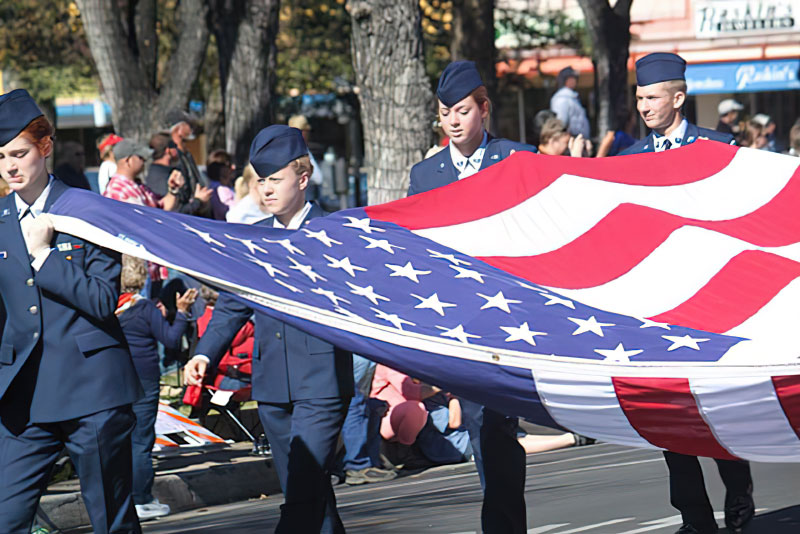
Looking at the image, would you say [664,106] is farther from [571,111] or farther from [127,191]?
[571,111]

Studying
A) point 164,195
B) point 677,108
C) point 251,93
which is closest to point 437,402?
point 164,195

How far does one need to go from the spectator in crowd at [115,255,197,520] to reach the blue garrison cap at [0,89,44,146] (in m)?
3.03

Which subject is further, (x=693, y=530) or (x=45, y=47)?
(x=45, y=47)

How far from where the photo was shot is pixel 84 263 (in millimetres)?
5391

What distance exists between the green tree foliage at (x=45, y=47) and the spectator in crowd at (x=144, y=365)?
923 inches

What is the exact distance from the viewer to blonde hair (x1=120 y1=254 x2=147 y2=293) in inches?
342

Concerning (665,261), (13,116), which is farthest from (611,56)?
(13,116)

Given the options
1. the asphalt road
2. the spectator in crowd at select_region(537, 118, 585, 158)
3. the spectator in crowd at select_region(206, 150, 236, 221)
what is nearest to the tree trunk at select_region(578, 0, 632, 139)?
the spectator in crowd at select_region(206, 150, 236, 221)

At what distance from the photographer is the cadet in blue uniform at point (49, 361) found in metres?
5.25

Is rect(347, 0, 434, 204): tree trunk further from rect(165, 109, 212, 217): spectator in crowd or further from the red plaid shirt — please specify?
the red plaid shirt

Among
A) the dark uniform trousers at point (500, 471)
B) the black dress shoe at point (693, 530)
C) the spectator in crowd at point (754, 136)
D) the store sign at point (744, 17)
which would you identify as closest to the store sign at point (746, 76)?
the store sign at point (744, 17)

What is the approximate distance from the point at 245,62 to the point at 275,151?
11027 millimetres

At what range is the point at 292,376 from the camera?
19.7ft

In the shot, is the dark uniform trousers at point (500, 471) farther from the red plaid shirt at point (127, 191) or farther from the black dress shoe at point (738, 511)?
the red plaid shirt at point (127, 191)
